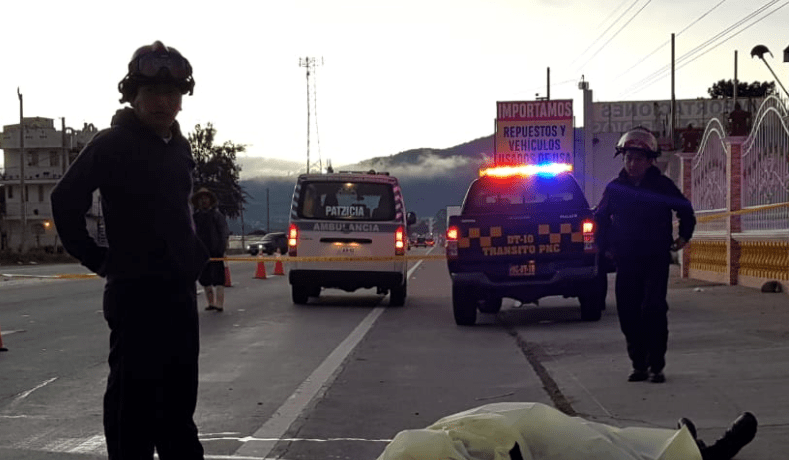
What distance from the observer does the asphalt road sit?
641cm

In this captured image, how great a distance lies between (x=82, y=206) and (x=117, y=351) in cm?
58

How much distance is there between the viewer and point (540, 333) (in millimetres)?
12531

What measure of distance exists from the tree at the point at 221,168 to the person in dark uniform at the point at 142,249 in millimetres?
99404

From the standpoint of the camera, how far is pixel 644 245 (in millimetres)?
8078

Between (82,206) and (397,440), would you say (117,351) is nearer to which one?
(82,206)

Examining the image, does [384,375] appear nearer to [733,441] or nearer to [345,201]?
[733,441]

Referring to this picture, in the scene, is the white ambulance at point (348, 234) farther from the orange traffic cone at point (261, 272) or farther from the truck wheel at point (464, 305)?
the orange traffic cone at point (261, 272)

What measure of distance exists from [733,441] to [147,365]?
3.22m

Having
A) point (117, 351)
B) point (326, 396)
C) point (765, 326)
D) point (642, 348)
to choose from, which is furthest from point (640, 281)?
point (117, 351)

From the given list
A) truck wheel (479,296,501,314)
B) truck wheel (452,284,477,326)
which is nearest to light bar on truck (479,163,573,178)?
truck wheel (452,284,477,326)

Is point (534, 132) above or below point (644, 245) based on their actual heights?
above

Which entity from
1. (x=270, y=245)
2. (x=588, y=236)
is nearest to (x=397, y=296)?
(x=588, y=236)

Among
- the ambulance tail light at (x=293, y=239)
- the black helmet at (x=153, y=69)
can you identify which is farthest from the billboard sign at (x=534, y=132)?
the black helmet at (x=153, y=69)

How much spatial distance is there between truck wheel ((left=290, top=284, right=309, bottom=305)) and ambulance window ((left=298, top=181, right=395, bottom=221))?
4.18ft
